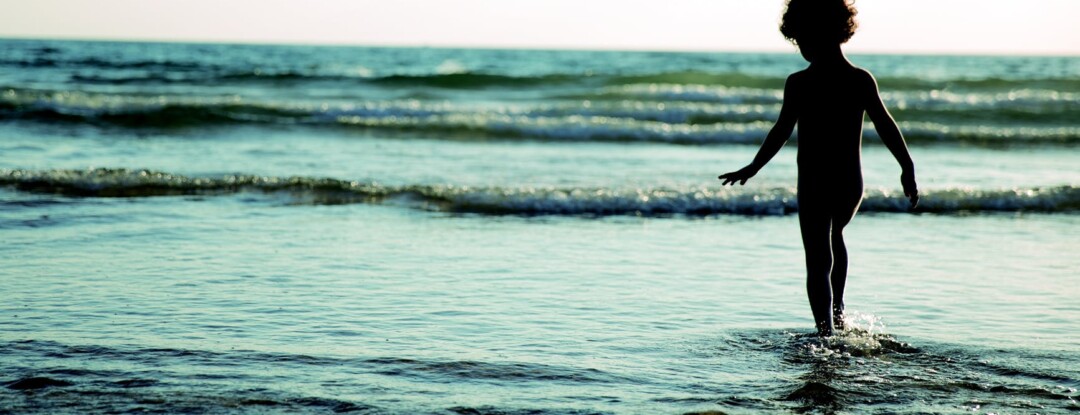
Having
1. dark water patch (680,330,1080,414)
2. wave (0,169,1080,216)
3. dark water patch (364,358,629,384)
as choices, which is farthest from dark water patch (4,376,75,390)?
wave (0,169,1080,216)

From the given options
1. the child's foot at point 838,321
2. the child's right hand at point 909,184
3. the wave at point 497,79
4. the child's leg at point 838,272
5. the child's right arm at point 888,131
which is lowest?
the child's foot at point 838,321

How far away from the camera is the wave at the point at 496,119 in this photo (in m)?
17.9

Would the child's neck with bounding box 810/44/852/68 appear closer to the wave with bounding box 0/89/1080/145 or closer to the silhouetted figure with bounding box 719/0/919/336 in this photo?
the silhouetted figure with bounding box 719/0/919/336

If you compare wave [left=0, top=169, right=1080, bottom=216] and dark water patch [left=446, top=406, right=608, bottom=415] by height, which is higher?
wave [left=0, top=169, right=1080, bottom=216]

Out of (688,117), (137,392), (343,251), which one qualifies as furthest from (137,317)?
(688,117)

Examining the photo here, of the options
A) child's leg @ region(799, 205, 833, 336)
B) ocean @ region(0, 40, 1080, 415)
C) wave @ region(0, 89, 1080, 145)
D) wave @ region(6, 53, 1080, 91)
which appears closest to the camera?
ocean @ region(0, 40, 1080, 415)

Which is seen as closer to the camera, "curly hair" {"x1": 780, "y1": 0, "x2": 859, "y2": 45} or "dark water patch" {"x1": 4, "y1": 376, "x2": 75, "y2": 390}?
"dark water patch" {"x1": 4, "y1": 376, "x2": 75, "y2": 390}

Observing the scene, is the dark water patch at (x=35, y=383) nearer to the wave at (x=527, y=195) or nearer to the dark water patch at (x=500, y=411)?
the dark water patch at (x=500, y=411)

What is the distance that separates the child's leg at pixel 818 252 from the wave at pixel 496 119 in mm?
12335

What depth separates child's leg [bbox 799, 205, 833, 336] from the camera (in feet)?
17.0

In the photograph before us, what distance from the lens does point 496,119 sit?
61.1 feet

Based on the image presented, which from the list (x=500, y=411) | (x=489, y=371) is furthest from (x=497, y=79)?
(x=500, y=411)

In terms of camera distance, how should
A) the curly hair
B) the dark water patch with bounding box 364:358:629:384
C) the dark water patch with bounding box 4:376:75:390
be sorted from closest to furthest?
the dark water patch with bounding box 4:376:75:390
the dark water patch with bounding box 364:358:629:384
the curly hair

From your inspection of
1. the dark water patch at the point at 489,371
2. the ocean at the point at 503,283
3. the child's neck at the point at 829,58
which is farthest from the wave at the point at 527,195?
the dark water patch at the point at 489,371
